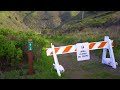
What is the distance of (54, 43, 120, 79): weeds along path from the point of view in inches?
458

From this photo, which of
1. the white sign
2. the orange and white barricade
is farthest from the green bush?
the white sign

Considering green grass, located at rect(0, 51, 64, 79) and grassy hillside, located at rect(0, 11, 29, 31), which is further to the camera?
grassy hillside, located at rect(0, 11, 29, 31)

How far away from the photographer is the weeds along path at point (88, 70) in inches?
458

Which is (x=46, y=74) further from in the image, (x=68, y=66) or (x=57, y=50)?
(x=68, y=66)

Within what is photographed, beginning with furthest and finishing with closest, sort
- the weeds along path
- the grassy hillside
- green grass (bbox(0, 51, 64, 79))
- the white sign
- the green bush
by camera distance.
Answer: the grassy hillside → the white sign → the green bush → the weeds along path → green grass (bbox(0, 51, 64, 79))

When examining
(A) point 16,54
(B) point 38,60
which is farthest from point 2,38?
(B) point 38,60

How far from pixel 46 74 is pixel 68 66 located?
2535 millimetres

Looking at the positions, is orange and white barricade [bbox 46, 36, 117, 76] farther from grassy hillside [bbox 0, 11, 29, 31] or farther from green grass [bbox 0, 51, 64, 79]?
grassy hillside [bbox 0, 11, 29, 31]

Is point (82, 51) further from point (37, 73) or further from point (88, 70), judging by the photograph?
point (37, 73)

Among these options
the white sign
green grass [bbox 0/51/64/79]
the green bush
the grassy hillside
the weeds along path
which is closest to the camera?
green grass [bbox 0/51/64/79]

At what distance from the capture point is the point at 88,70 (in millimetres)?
12758

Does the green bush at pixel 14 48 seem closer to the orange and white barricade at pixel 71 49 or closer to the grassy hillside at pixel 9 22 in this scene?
the orange and white barricade at pixel 71 49

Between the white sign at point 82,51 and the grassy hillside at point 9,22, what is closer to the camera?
the white sign at point 82,51

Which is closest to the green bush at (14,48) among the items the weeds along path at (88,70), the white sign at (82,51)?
the weeds along path at (88,70)
